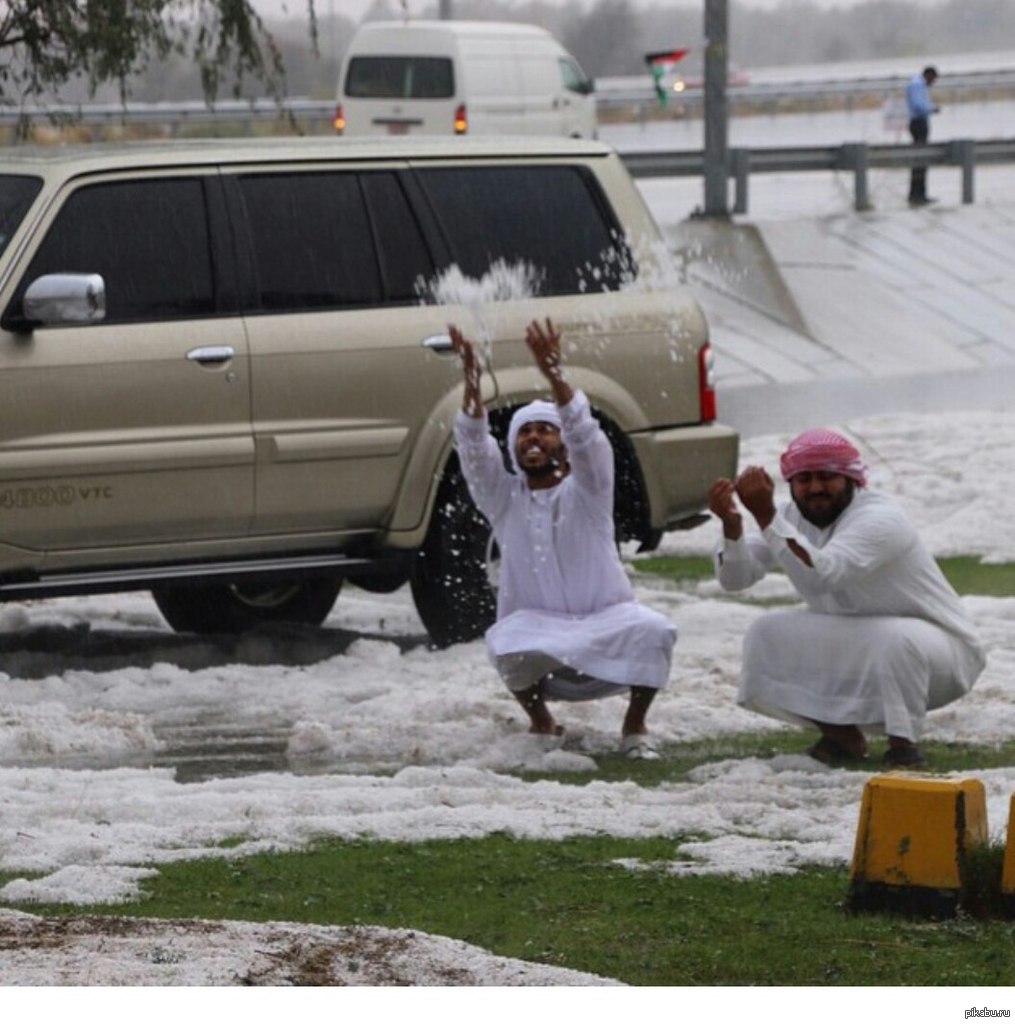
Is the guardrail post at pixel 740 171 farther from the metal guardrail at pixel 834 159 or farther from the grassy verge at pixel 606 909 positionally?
the grassy verge at pixel 606 909

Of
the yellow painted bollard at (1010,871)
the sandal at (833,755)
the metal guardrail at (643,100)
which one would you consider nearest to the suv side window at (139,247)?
the sandal at (833,755)

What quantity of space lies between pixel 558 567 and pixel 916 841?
3161 millimetres

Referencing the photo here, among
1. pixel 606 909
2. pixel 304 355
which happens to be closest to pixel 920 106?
pixel 304 355

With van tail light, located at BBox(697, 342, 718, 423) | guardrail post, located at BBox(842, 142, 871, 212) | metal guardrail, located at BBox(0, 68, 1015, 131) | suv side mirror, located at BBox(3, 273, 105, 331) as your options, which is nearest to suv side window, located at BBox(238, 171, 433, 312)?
suv side mirror, located at BBox(3, 273, 105, 331)

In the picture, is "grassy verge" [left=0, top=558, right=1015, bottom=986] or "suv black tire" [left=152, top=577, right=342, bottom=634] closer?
"grassy verge" [left=0, top=558, right=1015, bottom=986]

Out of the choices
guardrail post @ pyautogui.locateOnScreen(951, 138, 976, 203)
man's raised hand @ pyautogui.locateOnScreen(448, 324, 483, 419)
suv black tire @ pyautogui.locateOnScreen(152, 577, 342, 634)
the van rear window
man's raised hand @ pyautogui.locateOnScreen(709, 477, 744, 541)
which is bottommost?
guardrail post @ pyautogui.locateOnScreen(951, 138, 976, 203)

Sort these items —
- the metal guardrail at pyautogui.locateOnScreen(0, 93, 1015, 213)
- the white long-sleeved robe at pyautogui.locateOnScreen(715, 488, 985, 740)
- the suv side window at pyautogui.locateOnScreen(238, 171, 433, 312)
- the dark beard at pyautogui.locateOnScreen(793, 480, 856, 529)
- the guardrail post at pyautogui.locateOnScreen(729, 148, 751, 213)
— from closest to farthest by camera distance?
1. the white long-sleeved robe at pyautogui.locateOnScreen(715, 488, 985, 740)
2. the dark beard at pyautogui.locateOnScreen(793, 480, 856, 529)
3. the suv side window at pyautogui.locateOnScreen(238, 171, 433, 312)
4. the guardrail post at pyautogui.locateOnScreen(729, 148, 751, 213)
5. the metal guardrail at pyautogui.locateOnScreen(0, 93, 1015, 213)

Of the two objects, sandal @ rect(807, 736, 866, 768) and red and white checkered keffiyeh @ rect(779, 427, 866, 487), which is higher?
red and white checkered keffiyeh @ rect(779, 427, 866, 487)

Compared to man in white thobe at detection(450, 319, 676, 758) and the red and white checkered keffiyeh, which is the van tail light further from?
the red and white checkered keffiyeh

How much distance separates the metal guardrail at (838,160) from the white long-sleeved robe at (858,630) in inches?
764

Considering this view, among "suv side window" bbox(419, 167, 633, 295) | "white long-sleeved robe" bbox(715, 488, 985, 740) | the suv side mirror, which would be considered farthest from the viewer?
"suv side window" bbox(419, 167, 633, 295)

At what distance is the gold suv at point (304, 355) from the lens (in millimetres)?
10969

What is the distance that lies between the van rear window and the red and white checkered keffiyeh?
2526 cm

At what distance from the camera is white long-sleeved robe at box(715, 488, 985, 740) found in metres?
9.20
